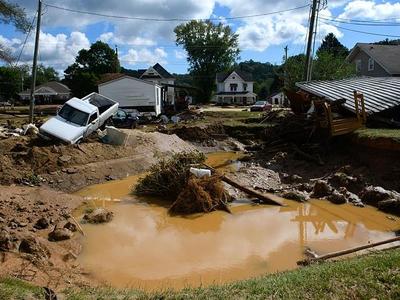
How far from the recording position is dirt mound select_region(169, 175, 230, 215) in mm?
13180

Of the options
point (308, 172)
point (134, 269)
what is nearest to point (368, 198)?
point (308, 172)

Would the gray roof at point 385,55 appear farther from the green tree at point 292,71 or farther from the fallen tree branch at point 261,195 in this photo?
the fallen tree branch at point 261,195

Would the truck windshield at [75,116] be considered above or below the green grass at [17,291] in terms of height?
above

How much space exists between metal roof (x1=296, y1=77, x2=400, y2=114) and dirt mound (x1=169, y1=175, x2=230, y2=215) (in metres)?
8.47

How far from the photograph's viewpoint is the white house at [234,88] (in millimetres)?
83581

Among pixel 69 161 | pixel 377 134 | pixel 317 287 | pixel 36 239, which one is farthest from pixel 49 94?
pixel 317 287

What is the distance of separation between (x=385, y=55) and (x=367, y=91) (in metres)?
27.5

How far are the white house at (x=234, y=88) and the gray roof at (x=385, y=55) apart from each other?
35.0 metres

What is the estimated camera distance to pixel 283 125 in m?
22.3

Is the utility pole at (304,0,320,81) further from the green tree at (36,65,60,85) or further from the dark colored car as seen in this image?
the green tree at (36,65,60,85)

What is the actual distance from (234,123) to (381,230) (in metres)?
18.3

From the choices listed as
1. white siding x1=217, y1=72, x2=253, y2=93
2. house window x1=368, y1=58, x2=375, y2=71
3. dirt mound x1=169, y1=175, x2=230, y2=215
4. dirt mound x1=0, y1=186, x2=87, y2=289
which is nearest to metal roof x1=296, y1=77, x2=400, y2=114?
dirt mound x1=169, y1=175, x2=230, y2=215

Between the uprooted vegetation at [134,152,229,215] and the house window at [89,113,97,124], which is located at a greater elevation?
the house window at [89,113,97,124]

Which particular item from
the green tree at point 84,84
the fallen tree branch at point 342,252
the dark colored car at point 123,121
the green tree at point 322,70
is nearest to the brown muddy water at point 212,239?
the fallen tree branch at point 342,252
